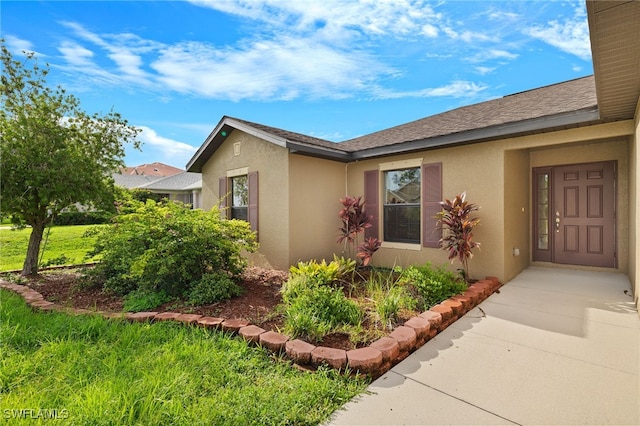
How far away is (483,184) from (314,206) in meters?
3.64

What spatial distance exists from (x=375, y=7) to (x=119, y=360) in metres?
6.57

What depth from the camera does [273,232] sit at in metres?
7.08

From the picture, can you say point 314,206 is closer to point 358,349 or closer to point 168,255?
point 168,255

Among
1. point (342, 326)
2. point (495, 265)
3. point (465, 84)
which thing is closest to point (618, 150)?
point (495, 265)

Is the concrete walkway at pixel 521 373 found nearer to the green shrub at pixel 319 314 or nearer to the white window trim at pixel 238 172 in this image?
the green shrub at pixel 319 314

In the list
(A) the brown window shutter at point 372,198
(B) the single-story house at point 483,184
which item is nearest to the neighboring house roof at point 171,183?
(B) the single-story house at point 483,184

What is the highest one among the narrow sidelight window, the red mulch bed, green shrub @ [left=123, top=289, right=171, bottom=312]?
the narrow sidelight window

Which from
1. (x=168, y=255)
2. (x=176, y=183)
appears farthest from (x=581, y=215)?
(x=176, y=183)

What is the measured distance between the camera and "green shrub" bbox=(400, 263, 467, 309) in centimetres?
439

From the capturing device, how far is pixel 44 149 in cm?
579

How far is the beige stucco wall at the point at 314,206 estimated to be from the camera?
6.84 meters

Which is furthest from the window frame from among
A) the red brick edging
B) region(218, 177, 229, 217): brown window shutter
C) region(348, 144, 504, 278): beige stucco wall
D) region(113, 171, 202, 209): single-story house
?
region(113, 171, 202, 209): single-story house

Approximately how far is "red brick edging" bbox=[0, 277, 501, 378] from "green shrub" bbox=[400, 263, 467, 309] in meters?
0.16

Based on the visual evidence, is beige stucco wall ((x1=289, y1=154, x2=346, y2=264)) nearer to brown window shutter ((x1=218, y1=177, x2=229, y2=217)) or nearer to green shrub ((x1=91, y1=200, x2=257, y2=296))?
green shrub ((x1=91, y1=200, x2=257, y2=296))
